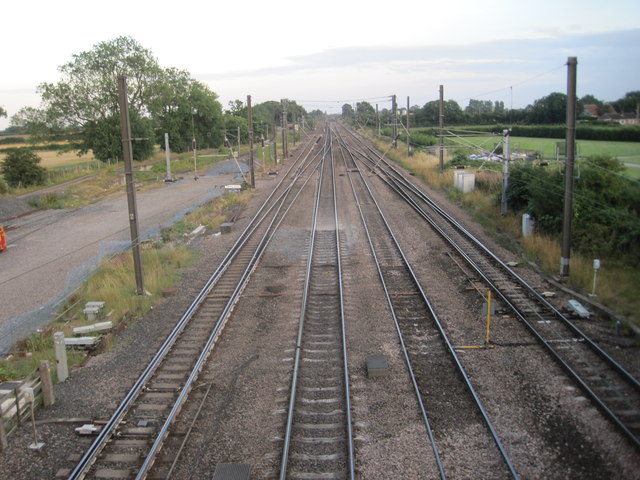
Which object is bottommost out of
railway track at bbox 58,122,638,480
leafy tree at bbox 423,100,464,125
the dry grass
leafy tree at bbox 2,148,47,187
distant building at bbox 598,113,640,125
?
railway track at bbox 58,122,638,480

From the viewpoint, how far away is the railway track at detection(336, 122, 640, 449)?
8.04 m

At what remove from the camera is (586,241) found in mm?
15406

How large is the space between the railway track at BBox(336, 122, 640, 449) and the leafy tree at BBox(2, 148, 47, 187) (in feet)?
96.3

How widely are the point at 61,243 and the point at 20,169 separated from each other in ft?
58.1

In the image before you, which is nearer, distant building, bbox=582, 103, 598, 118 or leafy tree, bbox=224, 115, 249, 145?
distant building, bbox=582, 103, 598, 118

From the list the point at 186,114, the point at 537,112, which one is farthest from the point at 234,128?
the point at 537,112

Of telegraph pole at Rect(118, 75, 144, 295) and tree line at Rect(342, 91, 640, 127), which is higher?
tree line at Rect(342, 91, 640, 127)

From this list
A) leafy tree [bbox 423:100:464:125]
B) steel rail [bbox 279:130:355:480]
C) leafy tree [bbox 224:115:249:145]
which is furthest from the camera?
leafy tree [bbox 423:100:464:125]

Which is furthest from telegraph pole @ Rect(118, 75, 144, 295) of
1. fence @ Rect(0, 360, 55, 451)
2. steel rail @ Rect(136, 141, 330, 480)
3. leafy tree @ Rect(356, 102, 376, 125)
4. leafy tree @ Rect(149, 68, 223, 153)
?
leafy tree @ Rect(356, 102, 376, 125)

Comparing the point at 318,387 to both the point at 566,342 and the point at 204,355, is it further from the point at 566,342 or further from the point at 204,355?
the point at 566,342

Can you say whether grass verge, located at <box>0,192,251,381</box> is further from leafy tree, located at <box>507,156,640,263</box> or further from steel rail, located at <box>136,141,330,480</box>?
leafy tree, located at <box>507,156,640,263</box>

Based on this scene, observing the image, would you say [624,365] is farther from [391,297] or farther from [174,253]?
[174,253]

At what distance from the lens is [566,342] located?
10.3 m

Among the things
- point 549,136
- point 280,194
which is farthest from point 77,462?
point 549,136
